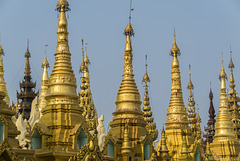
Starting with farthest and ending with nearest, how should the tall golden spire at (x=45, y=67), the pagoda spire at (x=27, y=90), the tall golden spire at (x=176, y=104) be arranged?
the pagoda spire at (x=27, y=90)
the tall golden spire at (x=45, y=67)
the tall golden spire at (x=176, y=104)

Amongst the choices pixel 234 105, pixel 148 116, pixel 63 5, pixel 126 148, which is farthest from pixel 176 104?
pixel 234 105

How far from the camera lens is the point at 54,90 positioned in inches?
1243

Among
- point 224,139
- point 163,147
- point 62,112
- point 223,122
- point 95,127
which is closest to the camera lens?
point 62,112

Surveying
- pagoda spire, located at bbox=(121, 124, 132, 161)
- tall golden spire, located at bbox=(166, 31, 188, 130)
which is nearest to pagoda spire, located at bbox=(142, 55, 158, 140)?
tall golden spire, located at bbox=(166, 31, 188, 130)

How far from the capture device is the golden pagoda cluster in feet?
93.2

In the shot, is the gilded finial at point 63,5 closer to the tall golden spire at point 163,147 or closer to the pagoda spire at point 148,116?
the tall golden spire at point 163,147

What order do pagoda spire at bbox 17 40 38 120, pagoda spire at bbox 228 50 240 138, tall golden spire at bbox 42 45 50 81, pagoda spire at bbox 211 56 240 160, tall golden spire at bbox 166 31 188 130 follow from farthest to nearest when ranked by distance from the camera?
pagoda spire at bbox 17 40 38 120 < pagoda spire at bbox 228 50 240 138 < tall golden spire at bbox 42 45 50 81 < pagoda spire at bbox 211 56 240 160 < tall golden spire at bbox 166 31 188 130

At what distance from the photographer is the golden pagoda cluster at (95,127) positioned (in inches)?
1119

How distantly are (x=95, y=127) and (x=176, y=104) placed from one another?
21.1ft

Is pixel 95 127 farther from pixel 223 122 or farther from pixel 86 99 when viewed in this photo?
pixel 223 122

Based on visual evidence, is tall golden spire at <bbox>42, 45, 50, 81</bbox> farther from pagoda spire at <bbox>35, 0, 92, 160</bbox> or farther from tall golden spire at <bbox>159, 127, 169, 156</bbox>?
pagoda spire at <bbox>35, 0, 92, 160</bbox>

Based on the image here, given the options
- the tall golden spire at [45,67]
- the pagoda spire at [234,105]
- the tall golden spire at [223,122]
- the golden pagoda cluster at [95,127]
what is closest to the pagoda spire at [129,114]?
the golden pagoda cluster at [95,127]

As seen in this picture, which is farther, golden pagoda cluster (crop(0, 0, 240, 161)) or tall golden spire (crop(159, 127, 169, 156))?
tall golden spire (crop(159, 127, 169, 156))

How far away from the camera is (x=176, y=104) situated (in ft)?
134
